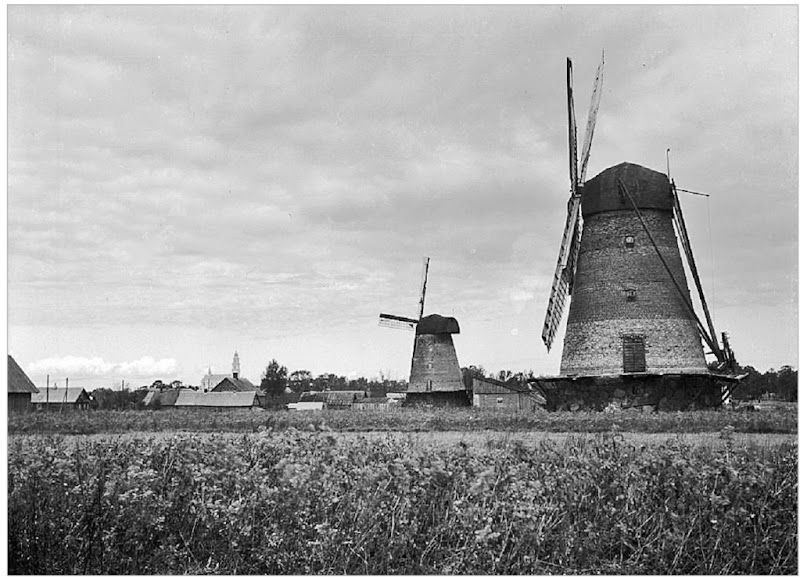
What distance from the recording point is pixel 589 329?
74.2 ft

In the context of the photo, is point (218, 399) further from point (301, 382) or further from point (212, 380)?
point (212, 380)

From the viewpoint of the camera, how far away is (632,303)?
22.2 m

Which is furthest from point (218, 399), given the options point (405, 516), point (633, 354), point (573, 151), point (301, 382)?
point (405, 516)

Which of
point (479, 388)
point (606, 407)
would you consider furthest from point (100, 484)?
point (479, 388)

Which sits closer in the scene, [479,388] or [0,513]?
[0,513]

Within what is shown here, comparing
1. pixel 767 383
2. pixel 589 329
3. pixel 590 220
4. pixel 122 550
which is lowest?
pixel 122 550

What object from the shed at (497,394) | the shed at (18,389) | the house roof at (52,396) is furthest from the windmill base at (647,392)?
the shed at (497,394)

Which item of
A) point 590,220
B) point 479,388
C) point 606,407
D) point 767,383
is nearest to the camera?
point 767,383

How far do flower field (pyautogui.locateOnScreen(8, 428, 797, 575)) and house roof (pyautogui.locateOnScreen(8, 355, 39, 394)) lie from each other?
5.56ft

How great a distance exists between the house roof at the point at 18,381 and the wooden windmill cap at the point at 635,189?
16.4 m

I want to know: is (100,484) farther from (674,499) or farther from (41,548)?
(674,499)

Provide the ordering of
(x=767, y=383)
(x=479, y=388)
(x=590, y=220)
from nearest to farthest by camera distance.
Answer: (x=767, y=383) < (x=590, y=220) < (x=479, y=388)

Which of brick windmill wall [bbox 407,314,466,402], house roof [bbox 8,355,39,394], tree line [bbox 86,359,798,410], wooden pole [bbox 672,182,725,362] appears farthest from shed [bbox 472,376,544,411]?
house roof [bbox 8,355,39,394]

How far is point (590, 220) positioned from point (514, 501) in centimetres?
1658
